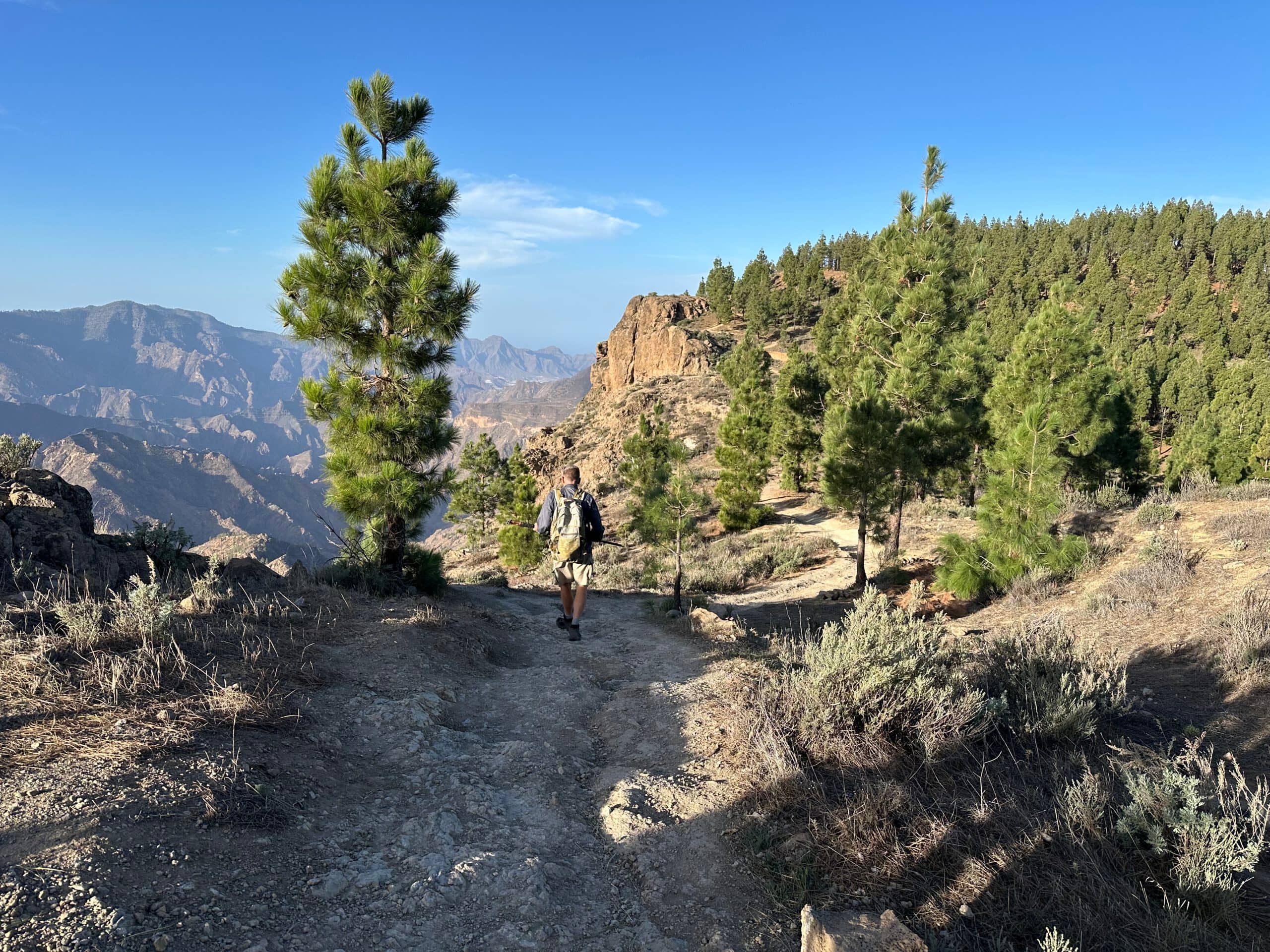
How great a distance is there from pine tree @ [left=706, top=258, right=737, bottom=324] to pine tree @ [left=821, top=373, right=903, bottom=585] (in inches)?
2605

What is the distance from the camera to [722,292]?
76.9 meters

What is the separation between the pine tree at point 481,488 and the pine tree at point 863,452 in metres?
25.0

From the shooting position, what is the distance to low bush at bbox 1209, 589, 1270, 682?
5719 mm

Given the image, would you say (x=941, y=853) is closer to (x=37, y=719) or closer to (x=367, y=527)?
(x=37, y=719)

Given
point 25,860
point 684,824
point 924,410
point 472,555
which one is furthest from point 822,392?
point 25,860

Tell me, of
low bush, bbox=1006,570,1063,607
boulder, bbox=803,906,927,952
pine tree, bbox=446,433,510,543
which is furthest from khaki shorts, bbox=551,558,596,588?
pine tree, bbox=446,433,510,543

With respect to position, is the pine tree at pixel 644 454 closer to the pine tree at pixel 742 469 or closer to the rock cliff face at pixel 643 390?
the pine tree at pixel 742 469

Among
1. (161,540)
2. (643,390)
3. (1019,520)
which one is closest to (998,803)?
(1019,520)

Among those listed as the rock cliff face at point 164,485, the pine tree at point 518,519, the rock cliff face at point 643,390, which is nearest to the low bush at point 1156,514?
the pine tree at point 518,519

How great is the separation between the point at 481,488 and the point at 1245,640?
35241 millimetres

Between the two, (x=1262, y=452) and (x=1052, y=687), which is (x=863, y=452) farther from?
(x=1262, y=452)

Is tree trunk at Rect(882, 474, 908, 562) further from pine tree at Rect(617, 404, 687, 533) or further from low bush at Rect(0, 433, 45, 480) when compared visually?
low bush at Rect(0, 433, 45, 480)

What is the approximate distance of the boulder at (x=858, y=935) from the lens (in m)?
2.40

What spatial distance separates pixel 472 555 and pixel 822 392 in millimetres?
19592
